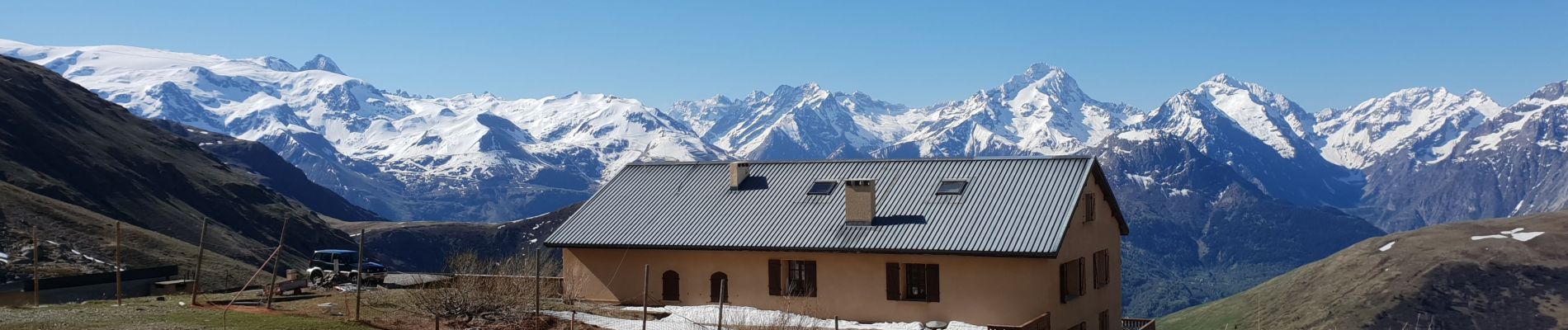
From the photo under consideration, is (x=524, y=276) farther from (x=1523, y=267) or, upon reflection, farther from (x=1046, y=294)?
(x=1523, y=267)

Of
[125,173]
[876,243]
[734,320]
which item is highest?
[125,173]

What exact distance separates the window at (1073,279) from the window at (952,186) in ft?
17.6

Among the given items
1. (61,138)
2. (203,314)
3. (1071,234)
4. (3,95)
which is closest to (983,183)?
(1071,234)

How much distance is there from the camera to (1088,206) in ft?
163

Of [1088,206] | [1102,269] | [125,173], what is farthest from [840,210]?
[125,173]

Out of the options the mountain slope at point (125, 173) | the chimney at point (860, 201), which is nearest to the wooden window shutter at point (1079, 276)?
the chimney at point (860, 201)

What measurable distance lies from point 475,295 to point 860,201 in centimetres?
1663

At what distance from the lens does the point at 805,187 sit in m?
53.1

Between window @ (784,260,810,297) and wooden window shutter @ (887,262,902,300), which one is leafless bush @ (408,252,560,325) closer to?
window @ (784,260,810,297)

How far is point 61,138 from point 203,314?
13348cm

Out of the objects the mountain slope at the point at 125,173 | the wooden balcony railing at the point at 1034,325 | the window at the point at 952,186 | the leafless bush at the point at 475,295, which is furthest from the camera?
the mountain slope at the point at 125,173

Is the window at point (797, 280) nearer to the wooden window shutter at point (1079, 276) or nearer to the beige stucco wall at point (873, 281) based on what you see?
the beige stucco wall at point (873, 281)

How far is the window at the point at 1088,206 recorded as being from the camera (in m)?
48.8

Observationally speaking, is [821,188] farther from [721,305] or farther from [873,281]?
[721,305]
